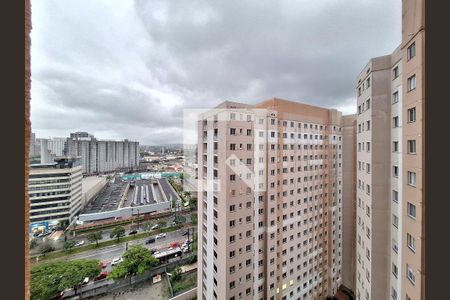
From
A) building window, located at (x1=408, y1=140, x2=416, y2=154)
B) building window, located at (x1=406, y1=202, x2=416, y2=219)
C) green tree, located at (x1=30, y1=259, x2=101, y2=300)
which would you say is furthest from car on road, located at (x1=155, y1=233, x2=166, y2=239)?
building window, located at (x1=408, y1=140, x2=416, y2=154)

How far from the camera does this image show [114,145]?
3005 cm

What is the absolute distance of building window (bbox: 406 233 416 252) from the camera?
2771 mm

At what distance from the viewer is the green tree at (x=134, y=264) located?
9.93 meters

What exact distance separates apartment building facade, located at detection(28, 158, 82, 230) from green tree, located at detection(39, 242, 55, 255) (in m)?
2.51

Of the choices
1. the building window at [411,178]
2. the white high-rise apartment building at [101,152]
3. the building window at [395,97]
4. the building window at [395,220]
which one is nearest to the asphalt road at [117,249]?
the building window at [395,220]

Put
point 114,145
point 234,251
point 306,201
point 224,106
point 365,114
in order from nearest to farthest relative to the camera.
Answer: point 365,114, point 234,251, point 224,106, point 306,201, point 114,145

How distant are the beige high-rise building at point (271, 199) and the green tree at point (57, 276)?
658 centimetres

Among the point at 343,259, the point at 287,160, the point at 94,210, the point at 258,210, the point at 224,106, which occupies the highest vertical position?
the point at 224,106

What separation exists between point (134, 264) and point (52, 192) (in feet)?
35.6

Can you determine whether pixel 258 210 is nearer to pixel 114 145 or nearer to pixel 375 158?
pixel 375 158

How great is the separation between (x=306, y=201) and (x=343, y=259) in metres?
6.52

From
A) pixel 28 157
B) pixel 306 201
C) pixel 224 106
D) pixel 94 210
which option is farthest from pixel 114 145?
pixel 28 157

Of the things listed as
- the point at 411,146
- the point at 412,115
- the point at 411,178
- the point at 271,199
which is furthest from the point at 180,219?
the point at 412,115

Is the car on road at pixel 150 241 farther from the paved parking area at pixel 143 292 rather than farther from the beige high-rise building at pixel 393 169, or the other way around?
the beige high-rise building at pixel 393 169
